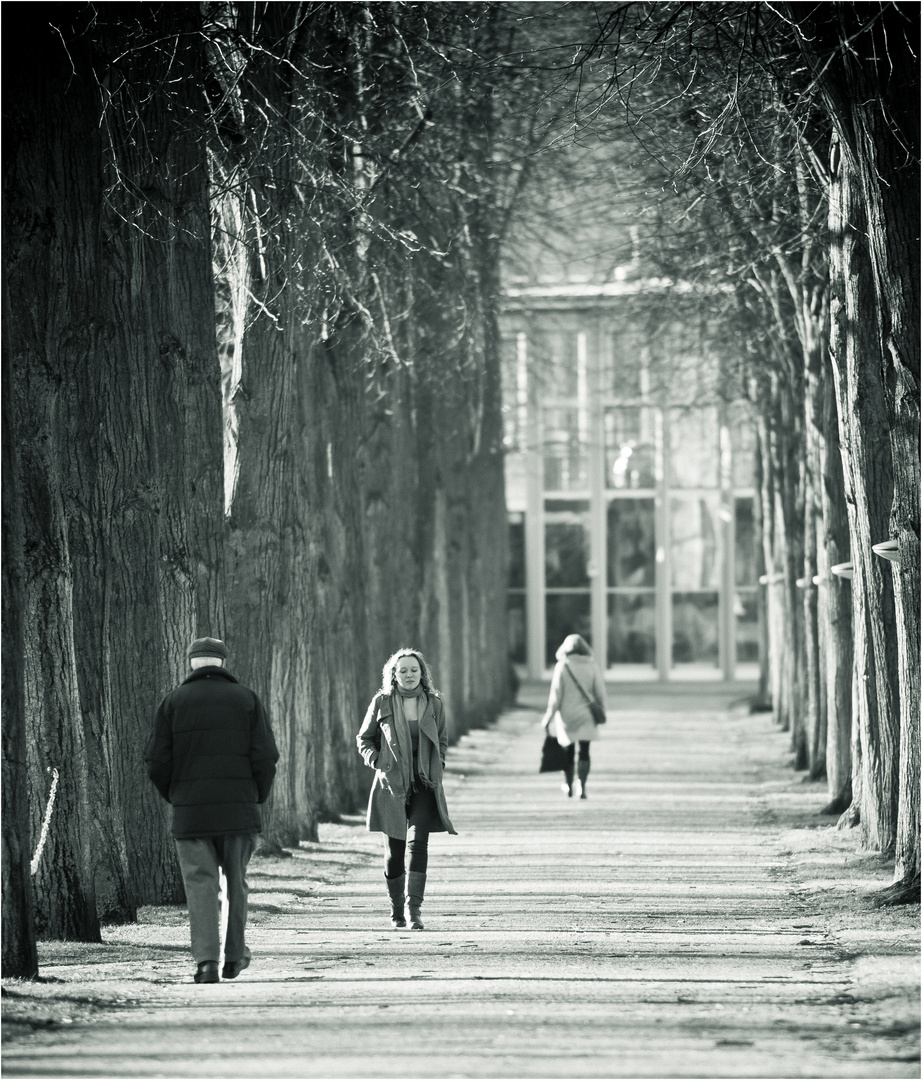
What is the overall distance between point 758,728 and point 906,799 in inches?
864

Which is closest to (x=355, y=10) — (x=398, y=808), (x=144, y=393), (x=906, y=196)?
(x=144, y=393)

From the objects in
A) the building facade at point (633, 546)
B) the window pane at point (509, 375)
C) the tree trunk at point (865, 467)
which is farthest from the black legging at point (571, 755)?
the building facade at point (633, 546)

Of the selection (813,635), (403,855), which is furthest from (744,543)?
(403,855)

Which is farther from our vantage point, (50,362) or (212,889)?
(50,362)

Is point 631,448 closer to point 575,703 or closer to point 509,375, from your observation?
point 509,375

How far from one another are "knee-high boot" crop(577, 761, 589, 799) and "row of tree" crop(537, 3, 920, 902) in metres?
2.76

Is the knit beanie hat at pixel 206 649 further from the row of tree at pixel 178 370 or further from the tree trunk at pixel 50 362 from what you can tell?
the tree trunk at pixel 50 362

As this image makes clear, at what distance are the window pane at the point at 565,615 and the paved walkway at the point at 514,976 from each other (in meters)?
34.5

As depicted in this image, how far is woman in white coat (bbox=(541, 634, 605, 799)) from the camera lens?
21484mm

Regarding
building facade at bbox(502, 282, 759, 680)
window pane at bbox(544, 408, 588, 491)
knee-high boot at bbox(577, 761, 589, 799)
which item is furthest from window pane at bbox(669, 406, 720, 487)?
knee-high boot at bbox(577, 761, 589, 799)

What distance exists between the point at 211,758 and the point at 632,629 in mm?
44504

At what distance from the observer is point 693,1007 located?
8.68 m

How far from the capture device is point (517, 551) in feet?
179

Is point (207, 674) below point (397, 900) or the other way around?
the other way around
